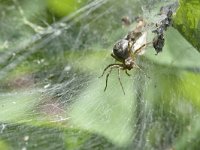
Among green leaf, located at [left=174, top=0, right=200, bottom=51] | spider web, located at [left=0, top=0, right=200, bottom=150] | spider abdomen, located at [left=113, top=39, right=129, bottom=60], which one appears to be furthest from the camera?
spider abdomen, located at [left=113, top=39, right=129, bottom=60]

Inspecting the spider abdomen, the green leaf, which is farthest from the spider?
the green leaf

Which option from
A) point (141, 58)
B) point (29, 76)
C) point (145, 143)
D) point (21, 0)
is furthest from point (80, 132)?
point (21, 0)

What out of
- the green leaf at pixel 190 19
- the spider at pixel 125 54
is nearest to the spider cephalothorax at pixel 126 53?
the spider at pixel 125 54

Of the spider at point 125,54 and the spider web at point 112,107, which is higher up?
the spider at point 125,54

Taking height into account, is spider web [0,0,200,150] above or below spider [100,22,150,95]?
below

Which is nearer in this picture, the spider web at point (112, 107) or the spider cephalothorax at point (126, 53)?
the spider web at point (112, 107)

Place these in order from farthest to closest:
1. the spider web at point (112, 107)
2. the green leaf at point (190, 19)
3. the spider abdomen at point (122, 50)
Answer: the spider abdomen at point (122, 50), the spider web at point (112, 107), the green leaf at point (190, 19)

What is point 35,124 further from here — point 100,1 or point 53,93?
point 100,1

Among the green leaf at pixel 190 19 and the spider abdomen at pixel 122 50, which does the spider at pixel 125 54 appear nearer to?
the spider abdomen at pixel 122 50

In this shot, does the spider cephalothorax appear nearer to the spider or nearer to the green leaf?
the spider

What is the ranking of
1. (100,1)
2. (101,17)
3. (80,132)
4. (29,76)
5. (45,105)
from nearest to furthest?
(80,132)
(45,105)
(29,76)
(100,1)
(101,17)

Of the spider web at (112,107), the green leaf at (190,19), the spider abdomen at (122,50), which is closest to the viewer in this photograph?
the green leaf at (190,19)
